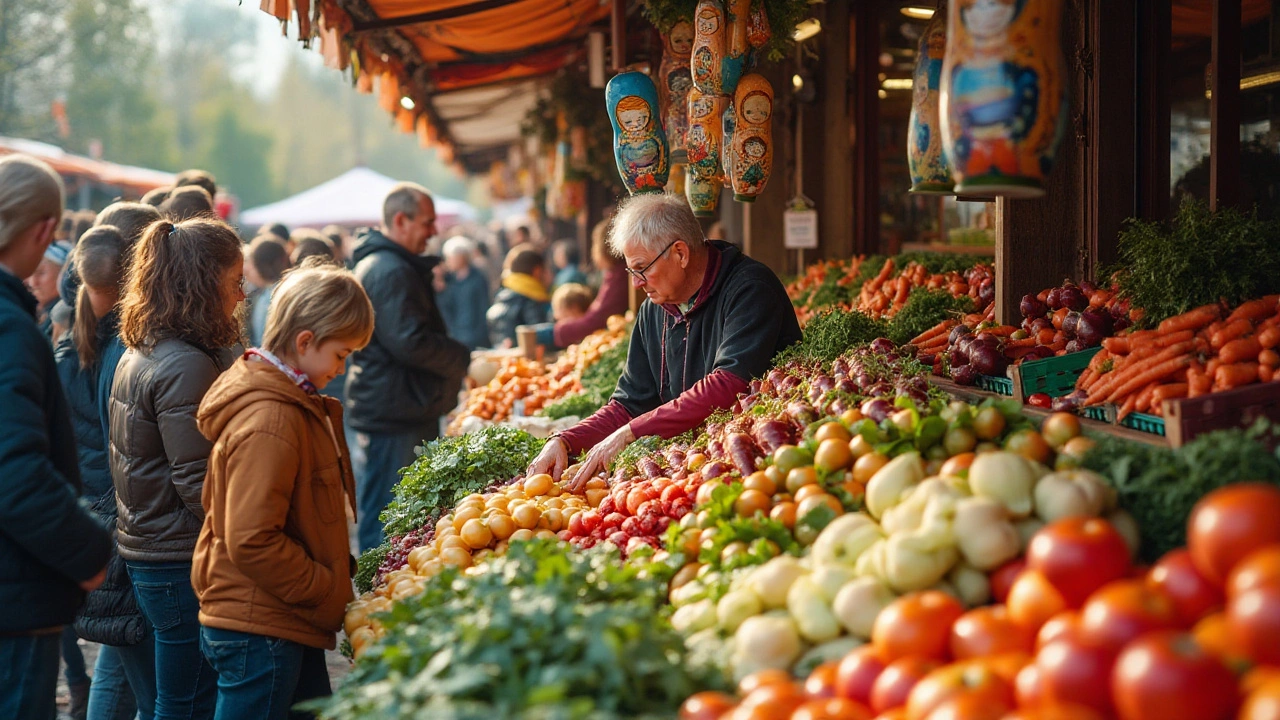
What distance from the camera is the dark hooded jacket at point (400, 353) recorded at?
6.00 metres

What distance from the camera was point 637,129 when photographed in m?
4.76

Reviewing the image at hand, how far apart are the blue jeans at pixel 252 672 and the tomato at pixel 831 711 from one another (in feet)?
5.57

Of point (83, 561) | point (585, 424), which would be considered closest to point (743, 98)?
point (585, 424)

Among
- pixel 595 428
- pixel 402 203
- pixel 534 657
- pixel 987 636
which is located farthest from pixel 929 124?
pixel 402 203

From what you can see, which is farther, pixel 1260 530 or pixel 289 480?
pixel 289 480

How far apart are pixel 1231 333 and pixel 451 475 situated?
275cm

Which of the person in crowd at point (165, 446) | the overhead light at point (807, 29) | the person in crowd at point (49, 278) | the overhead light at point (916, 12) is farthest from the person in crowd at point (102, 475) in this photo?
the overhead light at point (916, 12)

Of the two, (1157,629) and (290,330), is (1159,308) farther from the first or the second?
(290,330)

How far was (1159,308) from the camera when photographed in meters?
3.58

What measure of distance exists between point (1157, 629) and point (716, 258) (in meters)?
2.75

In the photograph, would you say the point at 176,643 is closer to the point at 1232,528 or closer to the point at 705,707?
the point at 705,707

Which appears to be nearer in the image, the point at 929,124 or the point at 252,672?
the point at 252,672

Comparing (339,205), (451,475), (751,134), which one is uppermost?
(339,205)

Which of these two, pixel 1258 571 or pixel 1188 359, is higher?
pixel 1188 359
